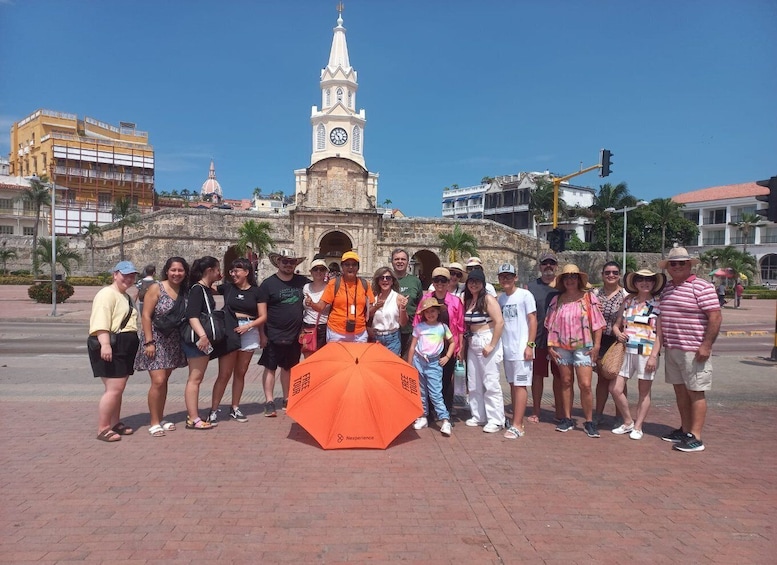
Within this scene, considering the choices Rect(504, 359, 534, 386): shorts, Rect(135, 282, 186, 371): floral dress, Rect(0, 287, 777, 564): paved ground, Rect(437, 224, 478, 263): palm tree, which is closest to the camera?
Rect(0, 287, 777, 564): paved ground

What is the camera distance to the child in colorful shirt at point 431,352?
6098 millimetres

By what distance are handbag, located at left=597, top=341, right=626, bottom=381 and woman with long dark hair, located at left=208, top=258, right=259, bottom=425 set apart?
3969mm

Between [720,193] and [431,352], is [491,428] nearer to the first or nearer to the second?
[431,352]

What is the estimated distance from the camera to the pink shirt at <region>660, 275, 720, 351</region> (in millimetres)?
5637

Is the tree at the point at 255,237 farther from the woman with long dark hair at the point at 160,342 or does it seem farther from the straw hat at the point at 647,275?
the straw hat at the point at 647,275

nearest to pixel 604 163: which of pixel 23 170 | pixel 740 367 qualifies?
pixel 740 367

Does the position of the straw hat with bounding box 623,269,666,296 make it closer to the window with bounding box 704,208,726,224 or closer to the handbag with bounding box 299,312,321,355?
the handbag with bounding box 299,312,321,355

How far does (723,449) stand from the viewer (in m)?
5.68

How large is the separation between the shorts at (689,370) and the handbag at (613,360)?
48 cm

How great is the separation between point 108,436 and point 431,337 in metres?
Answer: 3.54

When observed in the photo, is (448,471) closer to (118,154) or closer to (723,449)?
(723,449)

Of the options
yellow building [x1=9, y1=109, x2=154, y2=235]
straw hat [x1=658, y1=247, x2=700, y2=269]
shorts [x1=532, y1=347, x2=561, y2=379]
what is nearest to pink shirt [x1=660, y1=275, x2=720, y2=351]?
straw hat [x1=658, y1=247, x2=700, y2=269]

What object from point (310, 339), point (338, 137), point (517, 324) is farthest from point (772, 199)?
point (338, 137)

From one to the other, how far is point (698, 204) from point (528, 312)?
62.0m
